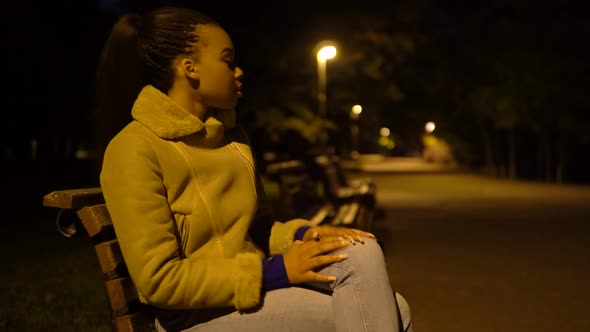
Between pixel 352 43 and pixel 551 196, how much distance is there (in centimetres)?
912

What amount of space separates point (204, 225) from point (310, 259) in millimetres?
372

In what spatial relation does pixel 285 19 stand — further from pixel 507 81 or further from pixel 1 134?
pixel 507 81

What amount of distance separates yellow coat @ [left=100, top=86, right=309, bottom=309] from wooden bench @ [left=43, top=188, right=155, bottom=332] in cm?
14

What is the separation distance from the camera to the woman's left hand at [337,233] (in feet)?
7.14

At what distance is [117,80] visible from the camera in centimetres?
280

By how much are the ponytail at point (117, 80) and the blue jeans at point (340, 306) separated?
1102 mm

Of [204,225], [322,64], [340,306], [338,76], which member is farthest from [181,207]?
[338,76]

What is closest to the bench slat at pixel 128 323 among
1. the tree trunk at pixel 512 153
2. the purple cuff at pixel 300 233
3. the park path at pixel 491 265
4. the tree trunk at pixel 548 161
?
the purple cuff at pixel 300 233

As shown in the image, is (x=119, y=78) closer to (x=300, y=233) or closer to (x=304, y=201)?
(x=300, y=233)

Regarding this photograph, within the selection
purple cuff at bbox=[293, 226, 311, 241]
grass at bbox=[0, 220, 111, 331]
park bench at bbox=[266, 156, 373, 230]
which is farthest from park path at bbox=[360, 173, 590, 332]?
grass at bbox=[0, 220, 111, 331]

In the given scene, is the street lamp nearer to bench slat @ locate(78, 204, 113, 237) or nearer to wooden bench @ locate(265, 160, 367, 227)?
wooden bench @ locate(265, 160, 367, 227)

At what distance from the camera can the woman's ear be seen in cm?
225

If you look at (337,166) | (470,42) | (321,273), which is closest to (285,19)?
(337,166)

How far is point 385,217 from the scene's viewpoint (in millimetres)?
12625
